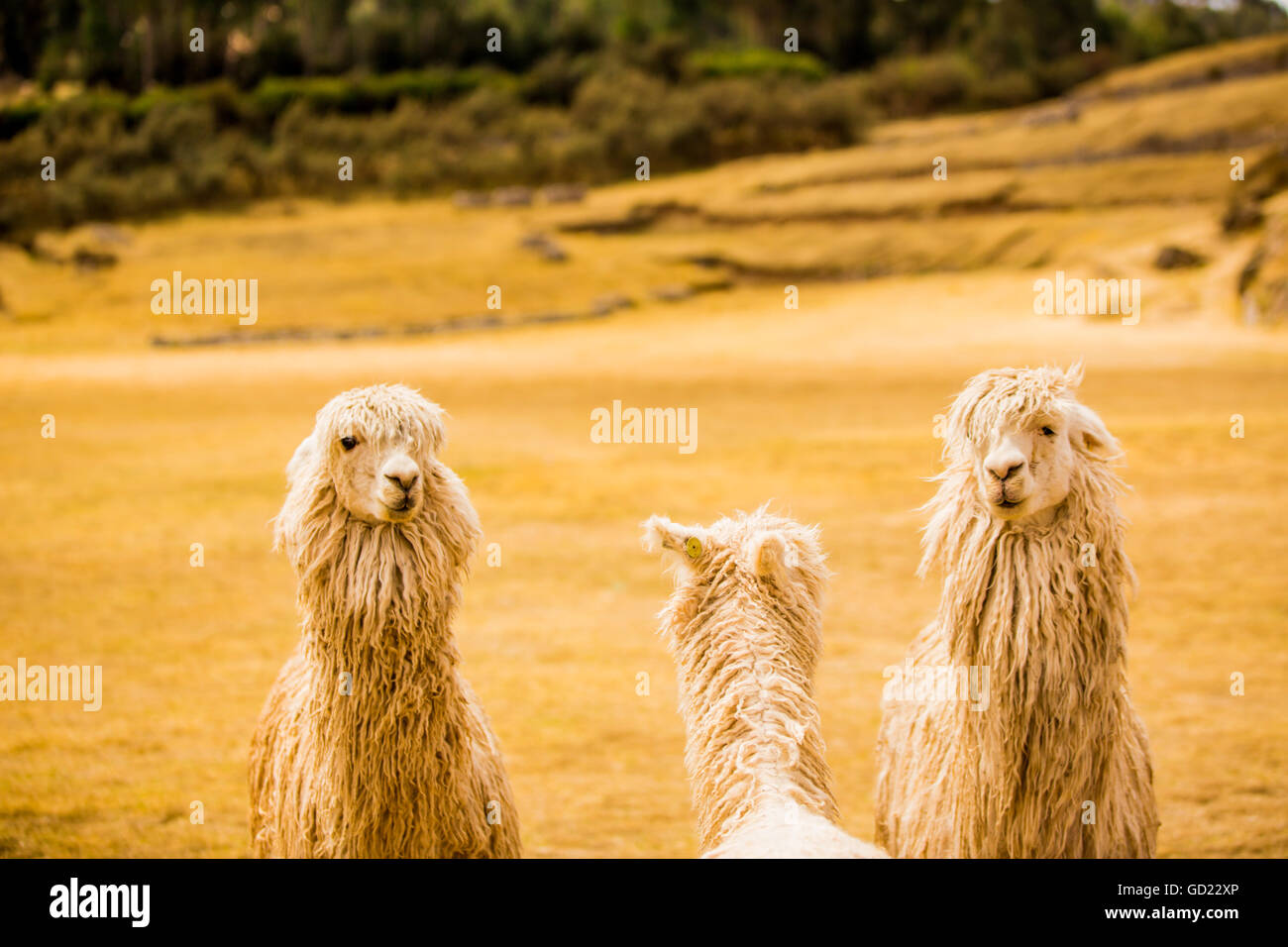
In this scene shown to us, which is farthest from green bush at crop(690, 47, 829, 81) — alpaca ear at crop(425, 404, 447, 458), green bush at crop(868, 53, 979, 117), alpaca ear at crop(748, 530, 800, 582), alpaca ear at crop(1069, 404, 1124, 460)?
alpaca ear at crop(748, 530, 800, 582)

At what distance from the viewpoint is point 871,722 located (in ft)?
24.3

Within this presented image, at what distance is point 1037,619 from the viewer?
3.92 m

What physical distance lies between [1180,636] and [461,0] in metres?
53.4

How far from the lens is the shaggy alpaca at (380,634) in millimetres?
4016

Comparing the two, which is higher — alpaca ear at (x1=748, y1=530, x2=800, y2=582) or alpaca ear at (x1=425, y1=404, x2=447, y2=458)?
alpaca ear at (x1=425, y1=404, x2=447, y2=458)

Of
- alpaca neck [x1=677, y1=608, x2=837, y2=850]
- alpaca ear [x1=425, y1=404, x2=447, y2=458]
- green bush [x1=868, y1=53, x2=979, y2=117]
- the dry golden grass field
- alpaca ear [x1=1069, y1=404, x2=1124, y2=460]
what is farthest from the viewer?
green bush [x1=868, y1=53, x2=979, y2=117]

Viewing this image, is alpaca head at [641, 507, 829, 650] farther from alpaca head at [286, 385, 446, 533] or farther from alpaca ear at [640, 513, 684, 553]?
alpaca head at [286, 385, 446, 533]

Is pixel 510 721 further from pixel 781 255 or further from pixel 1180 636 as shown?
pixel 781 255

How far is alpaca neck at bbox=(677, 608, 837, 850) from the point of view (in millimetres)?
3537

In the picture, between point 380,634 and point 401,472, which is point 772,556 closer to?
point 401,472

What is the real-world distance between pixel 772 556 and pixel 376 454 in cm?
137

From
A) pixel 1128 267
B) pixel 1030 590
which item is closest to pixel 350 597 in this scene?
pixel 1030 590

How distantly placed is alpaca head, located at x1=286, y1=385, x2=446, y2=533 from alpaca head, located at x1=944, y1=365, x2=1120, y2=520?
185 cm

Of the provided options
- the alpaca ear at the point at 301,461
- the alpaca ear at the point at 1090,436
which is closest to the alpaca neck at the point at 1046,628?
the alpaca ear at the point at 1090,436
